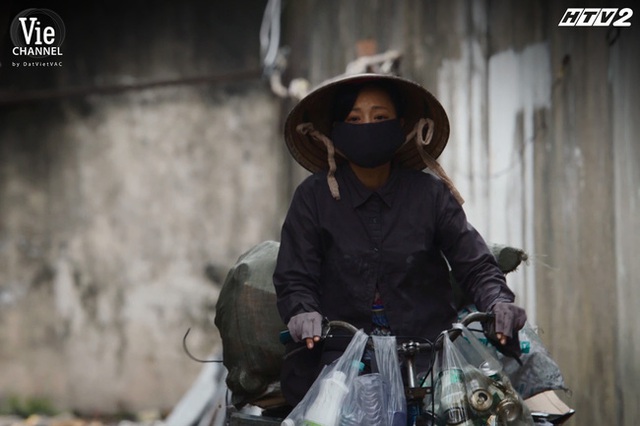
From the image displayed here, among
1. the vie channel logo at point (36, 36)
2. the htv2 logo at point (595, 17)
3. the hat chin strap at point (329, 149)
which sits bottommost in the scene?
the hat chin strap at point (329, 149)

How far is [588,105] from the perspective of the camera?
20.2 feet

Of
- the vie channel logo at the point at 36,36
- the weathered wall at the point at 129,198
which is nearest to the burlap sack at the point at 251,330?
the vie channel logo at the point at 36,36

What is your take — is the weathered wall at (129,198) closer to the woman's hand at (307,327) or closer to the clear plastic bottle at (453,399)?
the woman's hand at (307,327)

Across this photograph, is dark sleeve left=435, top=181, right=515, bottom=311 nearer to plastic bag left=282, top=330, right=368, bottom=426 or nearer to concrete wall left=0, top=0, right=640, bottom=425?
plastic bag left=282, top=330, right=368, bottom=426

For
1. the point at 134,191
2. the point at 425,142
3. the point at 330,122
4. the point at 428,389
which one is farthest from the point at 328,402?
the point at 134,191

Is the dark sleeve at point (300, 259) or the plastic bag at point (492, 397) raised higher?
the dark sleeve at point (300, 259)

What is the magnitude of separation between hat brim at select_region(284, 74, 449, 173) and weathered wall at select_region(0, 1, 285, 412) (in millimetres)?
5522

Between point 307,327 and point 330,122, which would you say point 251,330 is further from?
point 330,122

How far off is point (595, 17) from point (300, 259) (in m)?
3.14

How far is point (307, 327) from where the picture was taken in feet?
11.8

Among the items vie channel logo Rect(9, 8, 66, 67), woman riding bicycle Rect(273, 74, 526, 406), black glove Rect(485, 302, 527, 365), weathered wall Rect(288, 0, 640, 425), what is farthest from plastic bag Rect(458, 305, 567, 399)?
vie channel logo Rect(9, 8, 66, 67)

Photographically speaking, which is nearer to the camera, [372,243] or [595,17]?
[372,243]

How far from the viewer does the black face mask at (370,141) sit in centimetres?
402

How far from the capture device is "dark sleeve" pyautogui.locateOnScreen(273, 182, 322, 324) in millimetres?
3895
